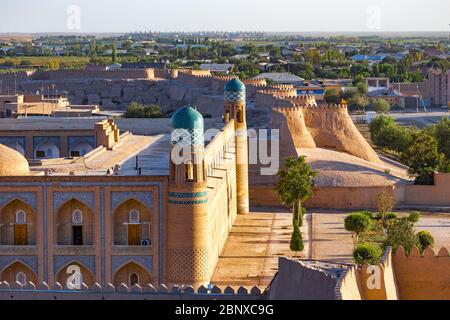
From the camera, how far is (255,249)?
79.6 feet

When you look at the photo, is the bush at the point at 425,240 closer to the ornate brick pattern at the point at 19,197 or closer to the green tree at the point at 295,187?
the green tree at the point at 295,187

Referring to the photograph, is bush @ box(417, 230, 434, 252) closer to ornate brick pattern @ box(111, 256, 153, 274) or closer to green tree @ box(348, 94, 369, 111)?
ornate brick pattern @ box(111, 256, 153, 274)

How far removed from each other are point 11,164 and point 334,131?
733 inches

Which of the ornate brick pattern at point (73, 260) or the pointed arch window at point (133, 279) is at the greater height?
the ornate brick pattern at point (73, 260)

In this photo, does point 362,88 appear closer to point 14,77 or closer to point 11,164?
point 14,77

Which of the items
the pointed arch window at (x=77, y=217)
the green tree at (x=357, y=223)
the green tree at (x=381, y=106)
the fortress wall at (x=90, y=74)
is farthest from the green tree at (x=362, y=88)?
the pointed arch window at (x=77, y=217)

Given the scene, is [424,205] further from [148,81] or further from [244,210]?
[148,81]

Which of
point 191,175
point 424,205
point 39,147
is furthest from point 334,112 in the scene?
point 191,175

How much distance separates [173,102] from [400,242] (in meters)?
33.1

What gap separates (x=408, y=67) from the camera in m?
94.8

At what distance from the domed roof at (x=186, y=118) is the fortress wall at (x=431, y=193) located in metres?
13.9

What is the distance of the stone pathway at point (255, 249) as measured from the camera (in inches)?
838

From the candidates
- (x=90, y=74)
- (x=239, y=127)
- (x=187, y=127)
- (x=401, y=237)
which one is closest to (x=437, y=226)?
(x=239, y=127)

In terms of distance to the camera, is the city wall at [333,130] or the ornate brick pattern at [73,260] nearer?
the ornate brick pattern at [73,260]
